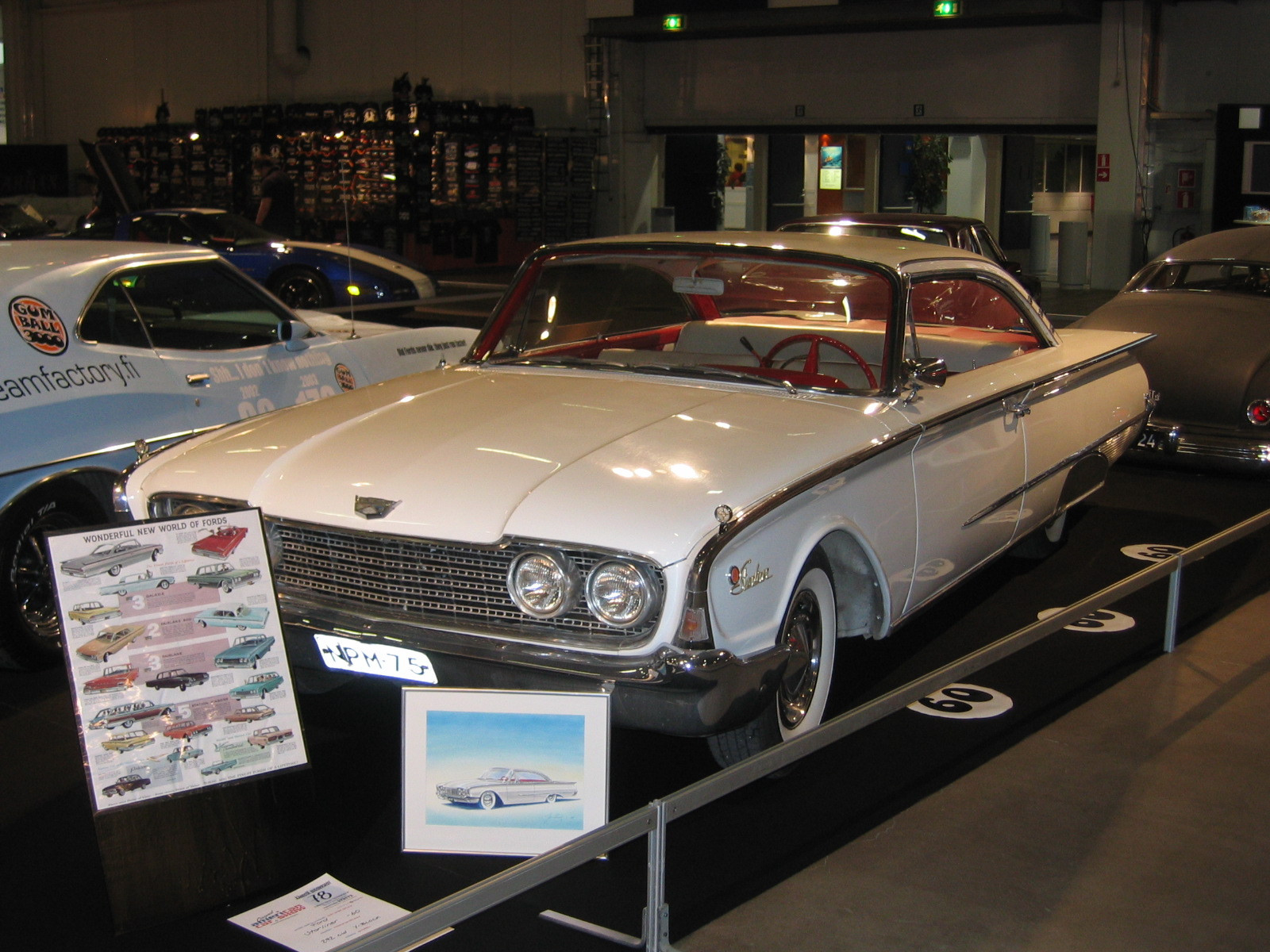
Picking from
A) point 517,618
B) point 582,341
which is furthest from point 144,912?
point 582,341

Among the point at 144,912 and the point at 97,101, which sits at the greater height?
the point at 97,101

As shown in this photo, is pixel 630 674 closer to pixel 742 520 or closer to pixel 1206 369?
pixel 742 520

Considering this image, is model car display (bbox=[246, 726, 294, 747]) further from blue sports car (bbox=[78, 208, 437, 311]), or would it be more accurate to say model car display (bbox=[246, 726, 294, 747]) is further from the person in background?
the person in background

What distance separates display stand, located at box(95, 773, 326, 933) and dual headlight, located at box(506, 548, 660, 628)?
0.74 meters

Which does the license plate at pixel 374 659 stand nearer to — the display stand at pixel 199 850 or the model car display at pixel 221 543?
the display stand at pixel 199 850

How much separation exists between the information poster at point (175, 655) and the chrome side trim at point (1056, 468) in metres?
2.47

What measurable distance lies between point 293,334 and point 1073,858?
384 cm

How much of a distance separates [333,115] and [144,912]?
68.9 ft

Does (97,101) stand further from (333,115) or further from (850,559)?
(850,559)

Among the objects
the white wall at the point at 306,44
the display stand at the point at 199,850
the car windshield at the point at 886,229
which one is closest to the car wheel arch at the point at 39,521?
the display stand at the point at 199,850

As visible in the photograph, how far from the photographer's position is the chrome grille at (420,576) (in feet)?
11.3

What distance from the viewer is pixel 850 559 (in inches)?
163

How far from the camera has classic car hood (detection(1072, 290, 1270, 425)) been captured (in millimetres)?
6988

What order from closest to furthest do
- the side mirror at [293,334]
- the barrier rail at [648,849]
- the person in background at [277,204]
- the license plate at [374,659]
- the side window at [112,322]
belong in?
the barrier rail at [648,849], the license plate at [374,659], the side window at [112,322], the side mirror at [293,334], the person in background at [277,204]
